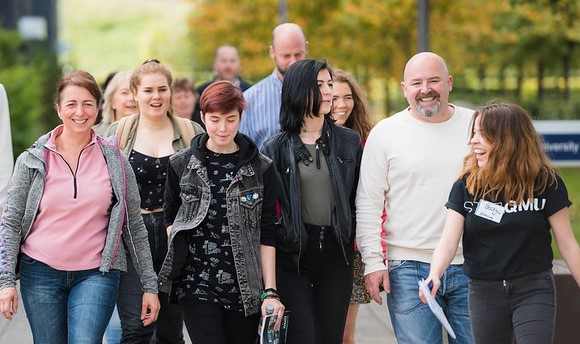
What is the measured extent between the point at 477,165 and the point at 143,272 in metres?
1.68

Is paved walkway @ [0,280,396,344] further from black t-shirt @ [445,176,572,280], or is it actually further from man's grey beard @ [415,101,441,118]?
black t-shirt @ [445,176,572,280]

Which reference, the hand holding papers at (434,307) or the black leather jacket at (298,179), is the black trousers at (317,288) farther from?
the hand holding papers at (434,307)

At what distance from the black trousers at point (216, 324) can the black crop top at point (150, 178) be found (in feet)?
3.37

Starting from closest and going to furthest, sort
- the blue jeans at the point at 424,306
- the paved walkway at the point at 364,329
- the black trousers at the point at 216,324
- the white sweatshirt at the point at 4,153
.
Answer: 1. the black trousers at the point at 216,324
2. the blue jeans at the point at 424,306
3. the white sweatshirt at the point at 4,153
4. the paved walkway at the point at 364,329

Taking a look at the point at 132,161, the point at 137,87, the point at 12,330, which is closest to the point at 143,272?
the point at 132,161

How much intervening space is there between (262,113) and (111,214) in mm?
2334

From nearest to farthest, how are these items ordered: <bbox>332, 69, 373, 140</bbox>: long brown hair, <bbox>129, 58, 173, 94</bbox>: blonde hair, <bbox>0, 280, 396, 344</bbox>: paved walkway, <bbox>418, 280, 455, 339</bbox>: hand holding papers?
<bbox>418, 280, 455, 339</bbox>: hand holding papers, <bbox>129, 58, 173, 94</bbox>: blonde hair, <bbox>332, 69, 373, 140</bbox>: long brown hair, <bbox>0, 280, 396, 344</bbox>: paved walkway

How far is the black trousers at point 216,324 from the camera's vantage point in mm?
5172

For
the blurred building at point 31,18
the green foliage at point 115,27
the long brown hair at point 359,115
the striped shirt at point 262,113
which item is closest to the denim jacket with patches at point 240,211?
the long brown hair at point 359,115

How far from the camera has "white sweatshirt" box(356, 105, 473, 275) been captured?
5426 millimetres

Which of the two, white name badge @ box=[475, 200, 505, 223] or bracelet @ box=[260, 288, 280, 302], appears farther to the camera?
bracelet @ box=[260, 288, 280, 302]

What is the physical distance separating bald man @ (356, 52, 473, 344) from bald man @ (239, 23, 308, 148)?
66.4 inches

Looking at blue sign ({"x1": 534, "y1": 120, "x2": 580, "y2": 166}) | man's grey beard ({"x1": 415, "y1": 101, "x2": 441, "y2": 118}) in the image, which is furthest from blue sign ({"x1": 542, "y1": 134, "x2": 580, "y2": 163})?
man's grey beard ({"x1": 415, "y1": 101, "x2": 441, "y2": 118})

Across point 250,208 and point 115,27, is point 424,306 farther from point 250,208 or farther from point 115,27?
point 115,27
